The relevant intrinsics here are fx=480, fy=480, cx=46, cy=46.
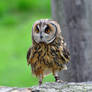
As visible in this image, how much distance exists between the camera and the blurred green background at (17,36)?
328 inches

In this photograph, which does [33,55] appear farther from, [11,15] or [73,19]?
[11,15]

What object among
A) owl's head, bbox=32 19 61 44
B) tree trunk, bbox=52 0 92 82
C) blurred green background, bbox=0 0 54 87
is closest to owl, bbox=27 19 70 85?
owl's head, bbox=32 19 61 44

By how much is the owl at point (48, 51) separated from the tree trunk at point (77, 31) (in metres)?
0.20

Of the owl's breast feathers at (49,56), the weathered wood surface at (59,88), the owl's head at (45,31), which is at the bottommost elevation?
the weathered wood surface at (59,88)

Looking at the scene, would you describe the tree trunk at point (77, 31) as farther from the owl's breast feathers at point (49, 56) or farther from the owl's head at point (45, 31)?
the owl's head at point (45, 31)

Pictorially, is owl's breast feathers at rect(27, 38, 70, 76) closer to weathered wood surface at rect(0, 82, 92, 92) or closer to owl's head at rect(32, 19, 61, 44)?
owl's head at rect(32, 19, 61, 44)

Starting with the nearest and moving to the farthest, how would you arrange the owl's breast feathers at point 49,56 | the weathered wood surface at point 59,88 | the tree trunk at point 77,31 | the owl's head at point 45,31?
the weathered wood surface at point 59,88 → the owl's head at point 45,31 → the owl's breast feathers at point 49,56 → the tree trunk at point 77,31

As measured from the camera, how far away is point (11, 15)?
1163cm

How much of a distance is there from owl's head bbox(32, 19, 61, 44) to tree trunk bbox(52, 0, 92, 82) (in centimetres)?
36

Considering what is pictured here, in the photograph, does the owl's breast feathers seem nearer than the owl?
No

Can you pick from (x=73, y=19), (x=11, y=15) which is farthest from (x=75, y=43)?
(x=11, y=15)

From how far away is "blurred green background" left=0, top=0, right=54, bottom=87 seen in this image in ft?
27.3

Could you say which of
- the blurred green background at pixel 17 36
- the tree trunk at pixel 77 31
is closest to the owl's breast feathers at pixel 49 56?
the tree trunk at pixel 77 31

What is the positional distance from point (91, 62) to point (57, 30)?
0.72 m
